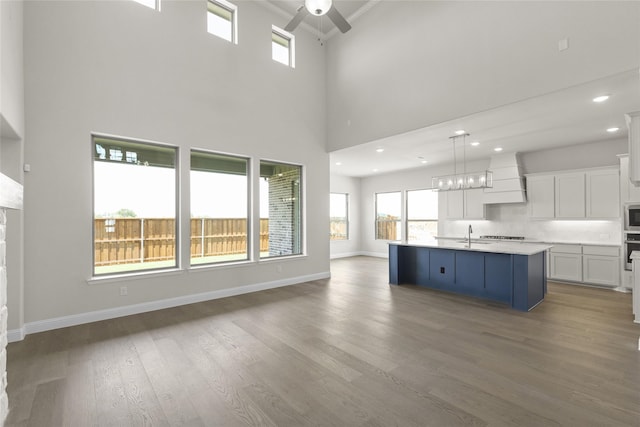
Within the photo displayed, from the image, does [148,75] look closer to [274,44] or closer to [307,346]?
[274,44]

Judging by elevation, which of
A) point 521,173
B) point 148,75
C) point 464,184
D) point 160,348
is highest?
point 148,75

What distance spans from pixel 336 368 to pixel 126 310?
10.5 ft

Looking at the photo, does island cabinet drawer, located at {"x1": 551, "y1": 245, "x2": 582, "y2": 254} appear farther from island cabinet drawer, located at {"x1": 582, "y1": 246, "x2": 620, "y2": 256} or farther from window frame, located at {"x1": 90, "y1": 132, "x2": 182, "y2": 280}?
window frame, located at {"x1": 90, "y1": 132, "x2": 182, "y2": 280}

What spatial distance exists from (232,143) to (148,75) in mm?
1527

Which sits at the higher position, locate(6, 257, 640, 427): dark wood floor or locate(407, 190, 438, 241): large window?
locate(407, 190, 438, 241): large window

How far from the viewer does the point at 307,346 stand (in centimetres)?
312

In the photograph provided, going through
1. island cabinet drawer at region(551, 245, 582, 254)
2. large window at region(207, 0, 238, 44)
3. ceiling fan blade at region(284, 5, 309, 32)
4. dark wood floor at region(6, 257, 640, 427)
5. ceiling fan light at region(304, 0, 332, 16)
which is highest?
large window at region(207, 0, 238, 44)

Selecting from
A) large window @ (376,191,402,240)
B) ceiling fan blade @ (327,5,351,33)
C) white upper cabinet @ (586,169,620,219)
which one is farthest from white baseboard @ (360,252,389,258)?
ceiling fan blade @ (327,5,351,33)

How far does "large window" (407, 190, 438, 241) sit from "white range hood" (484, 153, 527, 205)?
187 centimetres

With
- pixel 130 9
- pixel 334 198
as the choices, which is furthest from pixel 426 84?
pixel 334 198

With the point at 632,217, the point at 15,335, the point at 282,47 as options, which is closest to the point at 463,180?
the point at 632,217

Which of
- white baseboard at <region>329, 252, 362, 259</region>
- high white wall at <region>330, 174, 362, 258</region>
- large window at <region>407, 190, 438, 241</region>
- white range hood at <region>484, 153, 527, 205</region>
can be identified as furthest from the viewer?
high white wall at <region>330, 174, 362, 258</region>

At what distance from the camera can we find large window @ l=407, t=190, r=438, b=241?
888 cm

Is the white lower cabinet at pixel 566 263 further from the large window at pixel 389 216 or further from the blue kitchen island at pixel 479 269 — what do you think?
the large window at pixel 389 216
